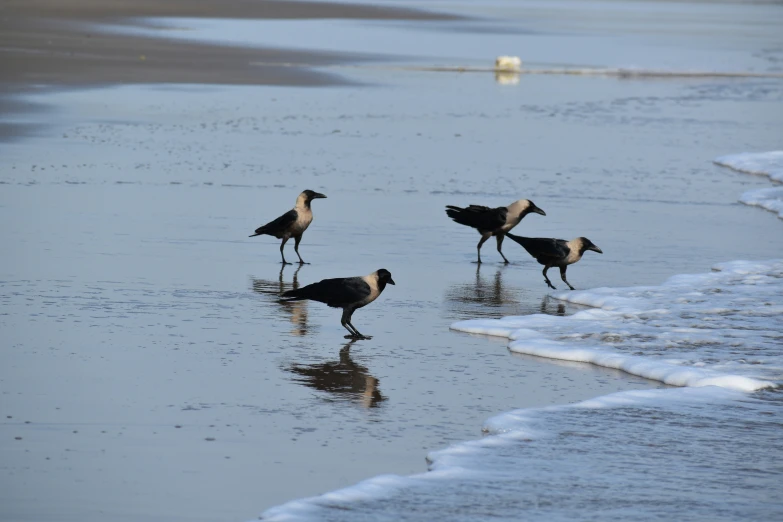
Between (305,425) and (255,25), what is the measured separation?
129 feet

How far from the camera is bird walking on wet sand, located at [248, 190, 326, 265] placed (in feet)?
43.7

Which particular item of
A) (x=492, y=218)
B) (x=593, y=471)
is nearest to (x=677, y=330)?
(x=492, y=218)

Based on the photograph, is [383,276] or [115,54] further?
[115,54]

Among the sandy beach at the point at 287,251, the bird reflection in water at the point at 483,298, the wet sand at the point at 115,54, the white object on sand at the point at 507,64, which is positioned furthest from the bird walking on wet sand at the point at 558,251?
the white object on sand at the point at 507,64

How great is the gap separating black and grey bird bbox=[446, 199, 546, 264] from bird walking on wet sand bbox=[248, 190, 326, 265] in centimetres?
156

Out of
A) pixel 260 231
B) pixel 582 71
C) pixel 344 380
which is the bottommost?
pixel 344 380

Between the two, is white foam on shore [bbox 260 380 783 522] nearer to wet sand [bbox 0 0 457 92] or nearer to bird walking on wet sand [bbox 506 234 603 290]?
bird walking on wet sand [bbox 506 234 603 290]

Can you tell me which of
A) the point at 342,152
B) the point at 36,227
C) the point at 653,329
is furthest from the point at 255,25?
the point at 653,329

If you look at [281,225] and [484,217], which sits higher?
[484,217]

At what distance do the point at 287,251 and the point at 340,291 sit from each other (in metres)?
3.79

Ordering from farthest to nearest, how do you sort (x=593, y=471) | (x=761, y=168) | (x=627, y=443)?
(x=761, y=168) → (x=627, y=443) → (x=593, y=471)

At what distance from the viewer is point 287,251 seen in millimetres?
13883

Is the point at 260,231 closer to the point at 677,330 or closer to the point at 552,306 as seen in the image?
the point at 552,306

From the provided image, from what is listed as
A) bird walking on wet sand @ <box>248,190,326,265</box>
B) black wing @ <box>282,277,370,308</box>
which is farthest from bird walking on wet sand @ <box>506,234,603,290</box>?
black wing @ <box>282,277,370,308</box>
